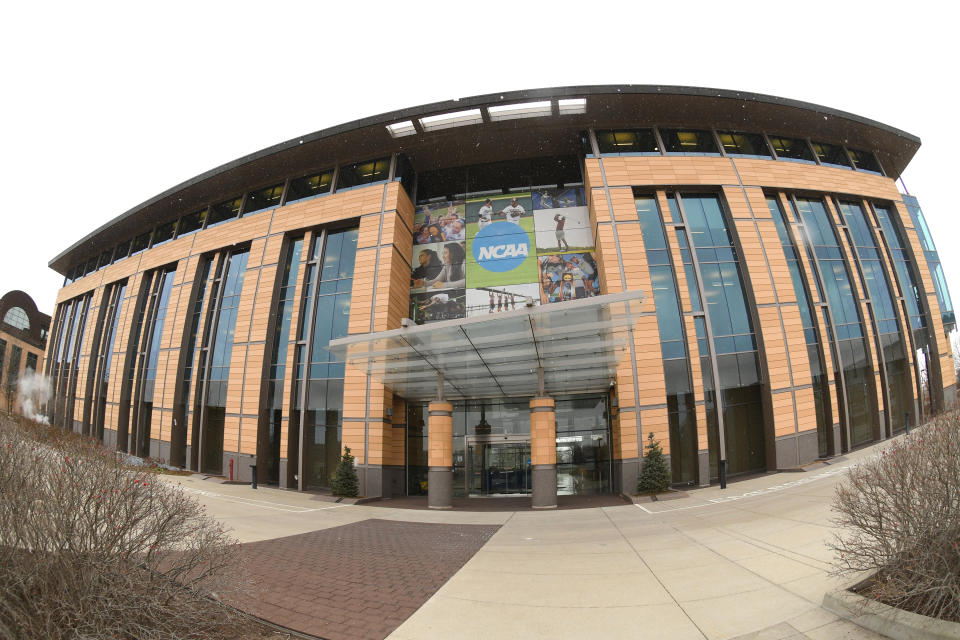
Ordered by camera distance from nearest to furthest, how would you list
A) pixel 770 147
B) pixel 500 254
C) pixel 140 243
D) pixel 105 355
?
pixel 770 147 → pixel 500 254 → pixel 105 355 → pixel 140 243

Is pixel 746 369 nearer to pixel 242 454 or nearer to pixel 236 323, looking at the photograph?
pixel 242 454

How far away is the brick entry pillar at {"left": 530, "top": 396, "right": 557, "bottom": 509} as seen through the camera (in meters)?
15.3

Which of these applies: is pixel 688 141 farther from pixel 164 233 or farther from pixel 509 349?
pixel 164 233

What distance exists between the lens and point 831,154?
77.5 ft

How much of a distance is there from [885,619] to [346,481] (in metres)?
17.7

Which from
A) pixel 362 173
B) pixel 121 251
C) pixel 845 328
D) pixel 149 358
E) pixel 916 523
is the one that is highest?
pixel 362 173

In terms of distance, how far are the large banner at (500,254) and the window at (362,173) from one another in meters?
3.50

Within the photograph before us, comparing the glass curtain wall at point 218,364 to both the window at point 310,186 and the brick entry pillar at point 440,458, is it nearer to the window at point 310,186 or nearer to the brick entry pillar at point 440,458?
the window at point 310,186

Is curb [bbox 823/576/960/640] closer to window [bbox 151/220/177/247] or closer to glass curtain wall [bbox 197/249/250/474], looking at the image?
glass curtain wall [bbox 197/249/250/474]

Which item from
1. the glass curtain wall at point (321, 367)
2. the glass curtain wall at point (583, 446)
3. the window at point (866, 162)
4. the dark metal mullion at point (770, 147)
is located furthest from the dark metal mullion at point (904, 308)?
the glass curtain wall at point (321, 367)

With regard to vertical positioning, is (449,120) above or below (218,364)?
above

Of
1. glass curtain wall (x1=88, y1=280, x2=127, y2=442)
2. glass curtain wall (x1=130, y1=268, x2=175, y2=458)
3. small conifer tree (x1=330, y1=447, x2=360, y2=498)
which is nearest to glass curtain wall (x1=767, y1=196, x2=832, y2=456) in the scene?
small conifer tree (x1=330, y1=447, x2=360, y2=498)

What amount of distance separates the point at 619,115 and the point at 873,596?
22.2 meters

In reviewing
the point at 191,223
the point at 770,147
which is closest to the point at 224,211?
the point at 191,223
